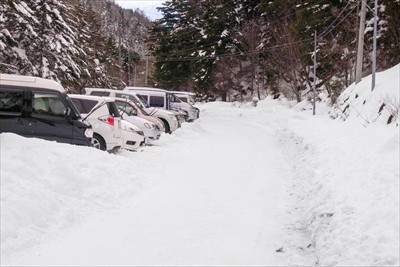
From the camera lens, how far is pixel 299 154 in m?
12.6

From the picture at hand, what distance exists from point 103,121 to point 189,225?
6424mm

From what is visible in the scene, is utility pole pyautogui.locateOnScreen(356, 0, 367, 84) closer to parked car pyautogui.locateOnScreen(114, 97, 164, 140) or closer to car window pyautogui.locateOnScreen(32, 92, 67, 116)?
parked car pyautogui.locateOnScreen(114, 97, 164, 140)

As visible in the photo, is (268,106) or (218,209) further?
(268,106)

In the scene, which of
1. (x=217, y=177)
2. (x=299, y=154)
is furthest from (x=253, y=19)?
(x=217, y=177)

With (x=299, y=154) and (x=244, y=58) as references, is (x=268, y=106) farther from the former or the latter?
(x=299, y=154)

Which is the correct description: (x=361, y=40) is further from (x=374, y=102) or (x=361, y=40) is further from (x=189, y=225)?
(x=189, y=225)

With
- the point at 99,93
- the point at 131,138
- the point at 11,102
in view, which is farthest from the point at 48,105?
the point at 99,93

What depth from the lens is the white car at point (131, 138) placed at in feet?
41.1

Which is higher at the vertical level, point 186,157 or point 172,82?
point 172,82

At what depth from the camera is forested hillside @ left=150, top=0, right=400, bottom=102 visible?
27.3m

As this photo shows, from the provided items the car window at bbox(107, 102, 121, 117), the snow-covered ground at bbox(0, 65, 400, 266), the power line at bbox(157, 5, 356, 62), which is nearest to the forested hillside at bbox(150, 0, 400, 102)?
the power line at bbox(157, 5, 356, 62)

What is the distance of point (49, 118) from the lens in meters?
9.93

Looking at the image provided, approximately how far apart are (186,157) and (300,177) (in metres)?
4.44

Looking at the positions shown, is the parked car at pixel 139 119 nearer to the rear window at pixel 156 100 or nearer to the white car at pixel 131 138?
the white car at pixel 131 138
